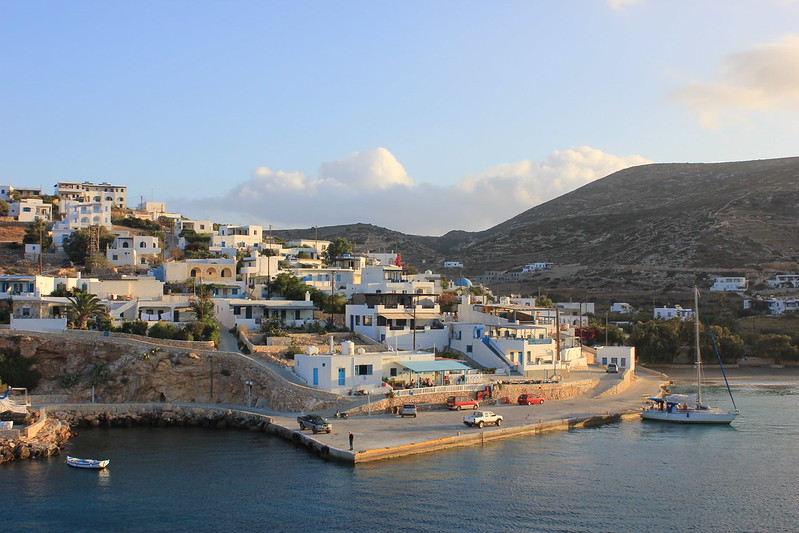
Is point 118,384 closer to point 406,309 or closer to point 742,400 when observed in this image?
point 406,309

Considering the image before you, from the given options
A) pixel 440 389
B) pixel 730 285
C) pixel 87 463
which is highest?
pixel 730 285

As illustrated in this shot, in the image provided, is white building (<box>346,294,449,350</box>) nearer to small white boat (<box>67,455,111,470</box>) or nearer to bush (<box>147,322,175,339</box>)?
bush (<box>147,322,175,339</box>)

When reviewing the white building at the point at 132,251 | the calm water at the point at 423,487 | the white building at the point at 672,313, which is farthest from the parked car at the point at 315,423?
the white building at the point at 672,313

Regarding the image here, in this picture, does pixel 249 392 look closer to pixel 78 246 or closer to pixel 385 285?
pixel 385 285

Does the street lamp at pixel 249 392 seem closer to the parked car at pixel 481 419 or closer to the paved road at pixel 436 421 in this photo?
the paved road at pixel 436 421

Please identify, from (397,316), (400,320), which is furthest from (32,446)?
(400,320)

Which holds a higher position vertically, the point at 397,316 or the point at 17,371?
the point at 397,316
